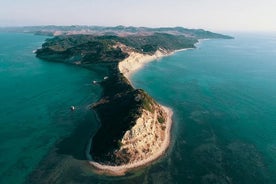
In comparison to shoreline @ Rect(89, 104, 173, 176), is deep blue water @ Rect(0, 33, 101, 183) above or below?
below

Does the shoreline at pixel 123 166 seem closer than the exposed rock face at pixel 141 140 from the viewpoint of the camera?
Yes

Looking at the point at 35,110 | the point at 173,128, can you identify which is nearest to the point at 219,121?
the point at 173,128

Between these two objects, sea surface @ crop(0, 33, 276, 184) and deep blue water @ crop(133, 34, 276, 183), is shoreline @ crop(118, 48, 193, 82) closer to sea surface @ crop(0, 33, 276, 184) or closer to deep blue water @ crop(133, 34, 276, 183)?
deep blue water @ crop(133, 34, 276, 183)

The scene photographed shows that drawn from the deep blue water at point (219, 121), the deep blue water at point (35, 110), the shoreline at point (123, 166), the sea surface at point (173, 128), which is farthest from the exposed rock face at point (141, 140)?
the deep blue water at point (35, 110)

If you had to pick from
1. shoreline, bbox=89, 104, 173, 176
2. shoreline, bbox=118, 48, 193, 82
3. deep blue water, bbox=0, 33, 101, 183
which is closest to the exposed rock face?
shoreline, bbox=89, 104, 173, 176

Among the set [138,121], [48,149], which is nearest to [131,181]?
[138,121]

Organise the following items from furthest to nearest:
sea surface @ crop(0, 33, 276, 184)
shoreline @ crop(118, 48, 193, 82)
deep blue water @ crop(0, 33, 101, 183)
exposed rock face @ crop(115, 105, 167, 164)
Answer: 1. shoreline @ crop(118, 48, 193, 82)
2. exposed rock face @ crop(115, 105, 167, 164)
3. deep blue water @ crop(0, 33, 101, 183)
4. sea surface @ crop(0, 33, 276, 184)

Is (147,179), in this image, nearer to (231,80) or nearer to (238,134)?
(238,134)

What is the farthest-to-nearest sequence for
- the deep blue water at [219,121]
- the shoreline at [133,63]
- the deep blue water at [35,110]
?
the shoreline at [133,63], the deep blue water at [35,110], the deep blue water at [219,121]

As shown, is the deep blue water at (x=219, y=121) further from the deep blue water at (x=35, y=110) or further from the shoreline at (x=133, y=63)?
the deep blue water at (x=35, y=110)
